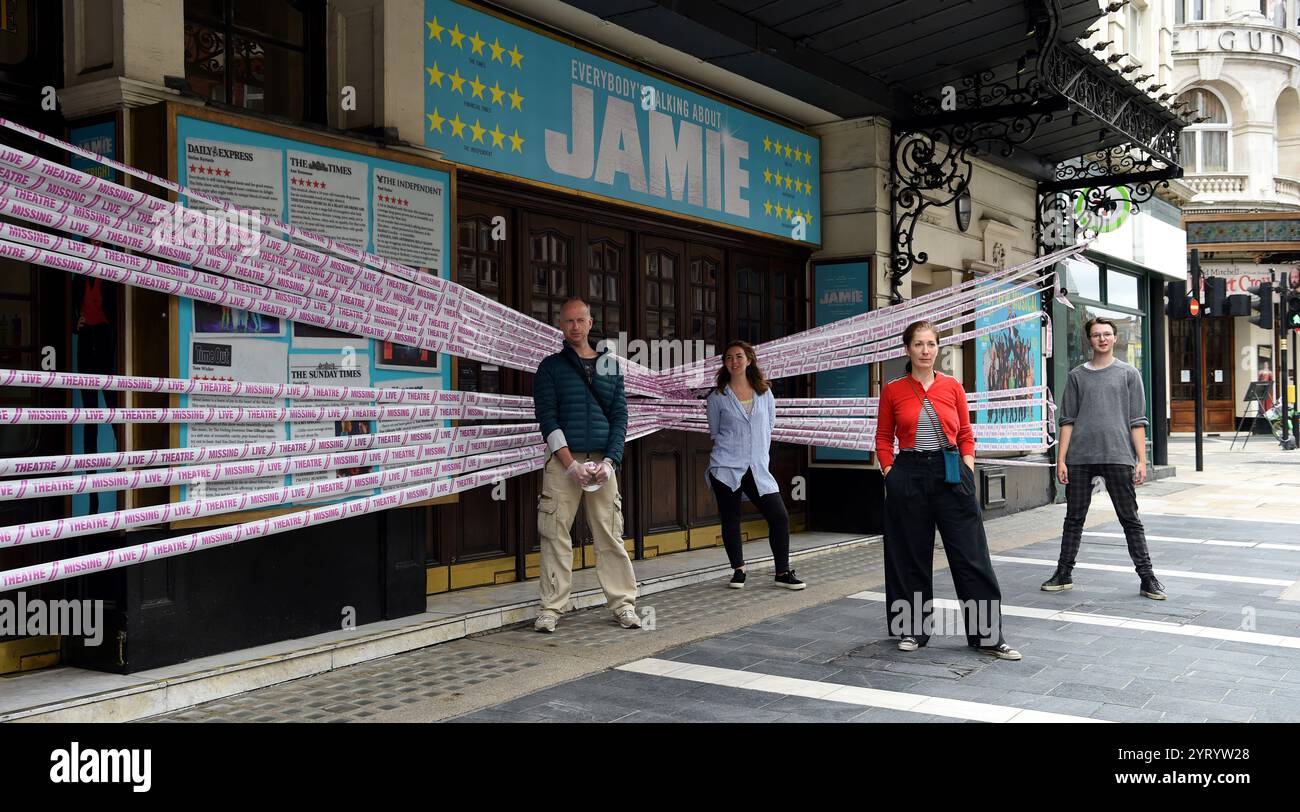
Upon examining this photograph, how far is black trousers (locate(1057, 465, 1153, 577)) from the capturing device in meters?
8.04

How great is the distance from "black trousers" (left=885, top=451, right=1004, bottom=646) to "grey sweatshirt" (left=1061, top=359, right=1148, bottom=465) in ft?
7.63

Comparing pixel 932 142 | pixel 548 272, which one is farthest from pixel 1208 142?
pixel 548 272

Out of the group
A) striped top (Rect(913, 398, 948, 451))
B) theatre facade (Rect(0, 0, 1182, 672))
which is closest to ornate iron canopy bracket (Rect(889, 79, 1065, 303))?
theatre facade (Rect(0, 0, 1182, 672))

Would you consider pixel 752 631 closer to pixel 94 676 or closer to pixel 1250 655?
pixel 1250 655

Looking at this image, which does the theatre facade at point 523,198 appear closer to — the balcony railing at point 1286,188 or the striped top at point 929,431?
the striped top at point 929,431

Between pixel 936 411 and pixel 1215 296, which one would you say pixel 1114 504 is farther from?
pixel 1215 296

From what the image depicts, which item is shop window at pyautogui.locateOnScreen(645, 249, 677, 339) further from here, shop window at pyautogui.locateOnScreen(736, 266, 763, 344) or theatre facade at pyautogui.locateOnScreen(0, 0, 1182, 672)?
shop window at pyautogui.locateOnScreen(736, 266, 763, 344)

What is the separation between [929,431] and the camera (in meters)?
6.36

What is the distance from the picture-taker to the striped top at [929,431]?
249 inches

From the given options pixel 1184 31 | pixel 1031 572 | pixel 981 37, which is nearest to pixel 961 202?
pixel 981 37

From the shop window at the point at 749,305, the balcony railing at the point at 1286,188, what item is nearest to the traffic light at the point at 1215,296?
the balcony railing at the point at 1286,188

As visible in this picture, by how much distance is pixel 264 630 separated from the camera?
5984 millimetres

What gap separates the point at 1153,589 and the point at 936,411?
2881mm

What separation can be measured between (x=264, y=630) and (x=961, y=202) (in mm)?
9807
